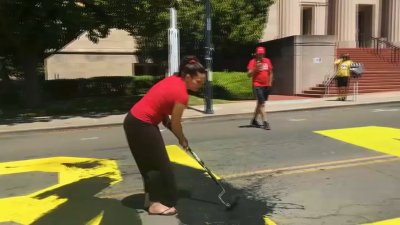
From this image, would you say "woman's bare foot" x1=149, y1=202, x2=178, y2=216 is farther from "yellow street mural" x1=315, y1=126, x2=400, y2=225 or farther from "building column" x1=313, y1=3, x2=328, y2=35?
"building column" x1=313, y1=3, x2=328, y2=35

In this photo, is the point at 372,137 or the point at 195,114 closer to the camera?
the point at 372,137

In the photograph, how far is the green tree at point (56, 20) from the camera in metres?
14.7


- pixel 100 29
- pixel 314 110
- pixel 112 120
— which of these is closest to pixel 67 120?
pixel 112 120

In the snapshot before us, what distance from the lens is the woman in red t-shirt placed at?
4719 mm

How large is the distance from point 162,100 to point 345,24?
26503 mm

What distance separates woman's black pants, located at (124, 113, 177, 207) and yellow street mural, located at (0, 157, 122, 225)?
73 cm

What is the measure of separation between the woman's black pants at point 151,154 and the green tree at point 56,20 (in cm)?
1061

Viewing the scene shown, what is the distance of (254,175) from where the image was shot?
6684 mm

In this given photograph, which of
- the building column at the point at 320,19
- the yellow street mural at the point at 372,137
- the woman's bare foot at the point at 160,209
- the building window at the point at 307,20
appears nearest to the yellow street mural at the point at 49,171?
the woman's bare foot at the point at 160,209

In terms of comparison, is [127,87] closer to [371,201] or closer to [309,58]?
[309,58]

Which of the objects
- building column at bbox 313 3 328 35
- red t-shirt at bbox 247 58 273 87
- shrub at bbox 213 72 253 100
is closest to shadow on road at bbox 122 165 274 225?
red t-shirt at bbox 247 58 273 87

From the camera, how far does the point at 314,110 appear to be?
1531 centimetres

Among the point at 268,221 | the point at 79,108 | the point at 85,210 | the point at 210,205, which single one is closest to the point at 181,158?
the point at 210,205

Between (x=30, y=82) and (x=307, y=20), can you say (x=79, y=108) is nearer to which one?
(x=30, y=82)
